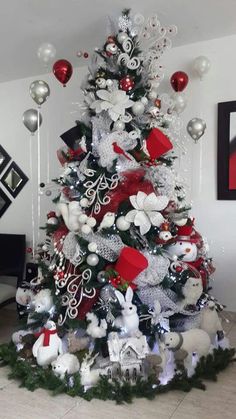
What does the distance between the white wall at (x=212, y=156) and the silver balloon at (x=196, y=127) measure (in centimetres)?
19

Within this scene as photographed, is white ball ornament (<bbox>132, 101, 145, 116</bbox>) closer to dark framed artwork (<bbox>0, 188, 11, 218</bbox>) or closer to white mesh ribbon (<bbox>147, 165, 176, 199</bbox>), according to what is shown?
white mesh ribbon (<bbox>147, 165, 176, 199</bbox>)

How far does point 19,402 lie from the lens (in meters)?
1.81

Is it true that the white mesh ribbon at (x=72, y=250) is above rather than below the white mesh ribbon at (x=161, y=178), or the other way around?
below

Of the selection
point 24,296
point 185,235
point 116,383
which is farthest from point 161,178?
point 24,296

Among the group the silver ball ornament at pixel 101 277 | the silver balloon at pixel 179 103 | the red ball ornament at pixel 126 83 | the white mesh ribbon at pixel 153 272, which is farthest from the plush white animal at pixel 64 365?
the silver balloon at pixel 179 103

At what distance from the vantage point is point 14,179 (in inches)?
145

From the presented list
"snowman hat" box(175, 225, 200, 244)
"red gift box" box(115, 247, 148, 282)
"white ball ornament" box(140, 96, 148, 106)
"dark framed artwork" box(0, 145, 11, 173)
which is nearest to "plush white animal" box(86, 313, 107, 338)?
"red gift box" box(115, 247, 148, 282)

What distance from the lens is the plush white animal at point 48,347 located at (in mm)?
2029

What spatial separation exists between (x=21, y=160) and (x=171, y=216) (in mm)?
1949

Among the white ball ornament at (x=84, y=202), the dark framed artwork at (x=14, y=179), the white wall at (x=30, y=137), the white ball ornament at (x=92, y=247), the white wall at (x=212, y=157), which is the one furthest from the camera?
the dark framed artwork at (x=14, y=179)

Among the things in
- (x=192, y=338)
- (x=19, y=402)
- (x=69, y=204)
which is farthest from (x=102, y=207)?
(x=19, y=402)

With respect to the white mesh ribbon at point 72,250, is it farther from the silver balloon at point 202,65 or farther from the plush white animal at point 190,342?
the silver balloon at point 202,65

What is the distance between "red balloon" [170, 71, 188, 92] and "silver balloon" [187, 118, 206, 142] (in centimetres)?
27

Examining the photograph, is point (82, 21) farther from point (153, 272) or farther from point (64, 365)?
point (64, 365)
